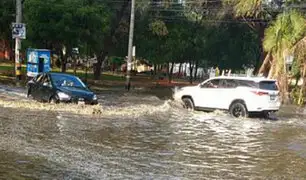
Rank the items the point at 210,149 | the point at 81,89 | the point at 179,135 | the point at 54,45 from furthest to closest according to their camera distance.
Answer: the point at 54,45 < the point at 81,89 < the point at 179,135 < the point at 210,149

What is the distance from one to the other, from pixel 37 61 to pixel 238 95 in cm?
1332

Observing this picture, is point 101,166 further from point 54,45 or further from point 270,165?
point 54,45

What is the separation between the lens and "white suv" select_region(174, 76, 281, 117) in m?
21.7

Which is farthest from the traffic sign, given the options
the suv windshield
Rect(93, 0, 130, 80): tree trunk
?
Rect(93, 0, 130, 80): tree trunk

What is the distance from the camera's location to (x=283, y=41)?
29172 mm

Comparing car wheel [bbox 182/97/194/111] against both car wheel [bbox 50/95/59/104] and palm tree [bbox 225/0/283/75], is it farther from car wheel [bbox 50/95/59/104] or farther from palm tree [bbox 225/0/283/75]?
palm tree [bbox 225/0/283/75]

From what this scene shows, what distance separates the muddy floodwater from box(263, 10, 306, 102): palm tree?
7805 mm

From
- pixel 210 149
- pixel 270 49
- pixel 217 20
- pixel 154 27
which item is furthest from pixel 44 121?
pixel 217 20

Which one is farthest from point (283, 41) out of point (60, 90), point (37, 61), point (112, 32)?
point (112, 32)

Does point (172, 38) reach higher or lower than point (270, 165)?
higher

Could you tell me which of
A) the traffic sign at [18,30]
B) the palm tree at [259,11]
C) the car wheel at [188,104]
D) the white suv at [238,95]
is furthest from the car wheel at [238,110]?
the traffic sign at [18,30]

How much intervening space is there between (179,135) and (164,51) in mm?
40904

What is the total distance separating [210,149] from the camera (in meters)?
13.2

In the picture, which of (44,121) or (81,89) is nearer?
(44,121)
